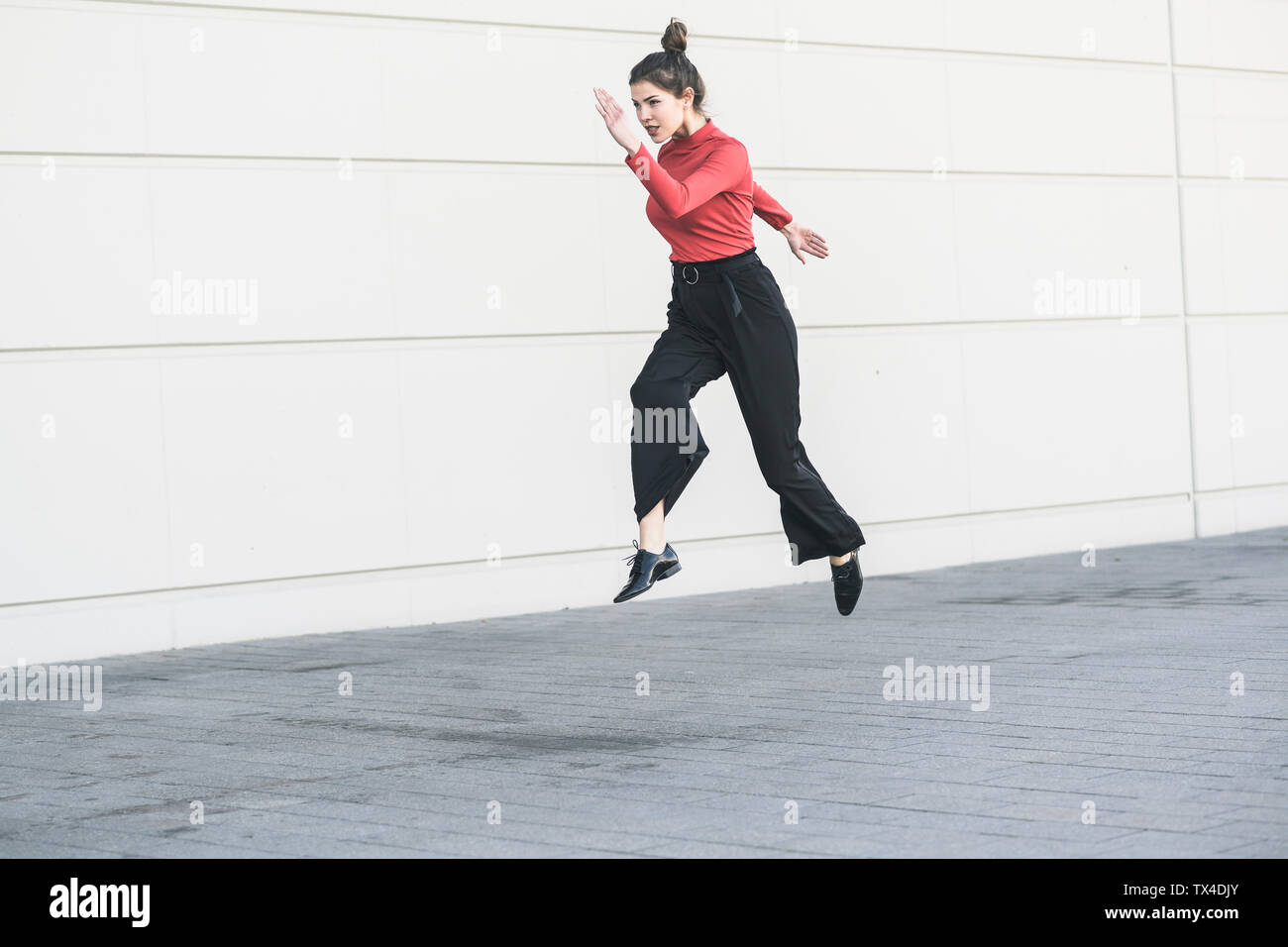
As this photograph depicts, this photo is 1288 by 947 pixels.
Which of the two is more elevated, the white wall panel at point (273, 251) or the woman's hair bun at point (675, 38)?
the woman's hair bun at point (675, 38)

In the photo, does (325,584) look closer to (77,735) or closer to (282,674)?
(282,674)

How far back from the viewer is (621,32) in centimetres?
1062

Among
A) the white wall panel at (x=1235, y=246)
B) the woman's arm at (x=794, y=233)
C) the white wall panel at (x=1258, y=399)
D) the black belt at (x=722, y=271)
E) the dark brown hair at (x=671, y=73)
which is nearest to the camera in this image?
the dark brown hair at (x=671, y=73)

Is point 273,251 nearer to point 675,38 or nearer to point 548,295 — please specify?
point 548,295

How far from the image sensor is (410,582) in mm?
9867

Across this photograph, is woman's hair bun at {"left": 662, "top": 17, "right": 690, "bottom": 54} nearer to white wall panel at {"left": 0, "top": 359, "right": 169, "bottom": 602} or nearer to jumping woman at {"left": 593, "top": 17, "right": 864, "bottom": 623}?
jumping woman at {"left": 593, "top": 17, "right": 864, "bottom": 623}

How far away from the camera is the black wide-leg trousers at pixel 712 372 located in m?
6.77

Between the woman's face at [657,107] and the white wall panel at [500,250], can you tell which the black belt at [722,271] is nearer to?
the woman's face at [657,107]

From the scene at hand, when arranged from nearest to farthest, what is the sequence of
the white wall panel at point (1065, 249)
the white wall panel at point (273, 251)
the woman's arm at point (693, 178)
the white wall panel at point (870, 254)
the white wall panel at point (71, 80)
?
the woman's arm at point (693, 178), the white wall panel at point (71, 80), the white wall panel at point (273, 251), the white wall panel at point (870, 254), the white wall panel at point (1065, 249)

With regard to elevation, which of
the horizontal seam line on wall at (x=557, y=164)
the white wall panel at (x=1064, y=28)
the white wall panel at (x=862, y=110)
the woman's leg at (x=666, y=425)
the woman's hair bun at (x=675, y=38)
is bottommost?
the woman's leg at (x=666, y=425)

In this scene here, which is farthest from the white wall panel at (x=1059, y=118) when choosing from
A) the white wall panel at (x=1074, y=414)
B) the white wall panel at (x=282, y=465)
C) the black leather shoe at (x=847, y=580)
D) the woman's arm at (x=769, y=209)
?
the black leather shoe at (x=847, y=580)

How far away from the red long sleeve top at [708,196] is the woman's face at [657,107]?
0.35 feet

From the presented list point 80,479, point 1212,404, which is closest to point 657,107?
point 80,479
